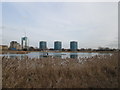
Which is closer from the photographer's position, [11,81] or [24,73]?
[11,81]

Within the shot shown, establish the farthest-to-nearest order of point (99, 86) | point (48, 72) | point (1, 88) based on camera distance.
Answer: point (48, 72), point (1, 88), point (99, 86)

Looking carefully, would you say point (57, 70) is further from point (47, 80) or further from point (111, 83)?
point (111, 83)

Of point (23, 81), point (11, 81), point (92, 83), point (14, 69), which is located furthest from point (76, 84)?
point (14, 69)

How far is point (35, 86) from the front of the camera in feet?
11.3

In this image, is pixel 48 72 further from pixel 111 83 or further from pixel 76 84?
pixel 111 83

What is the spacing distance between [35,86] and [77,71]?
1664 millimetres

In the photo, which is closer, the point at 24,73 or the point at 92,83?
the point at 92,83

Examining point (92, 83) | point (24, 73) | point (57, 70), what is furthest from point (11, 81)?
point (92, 83)

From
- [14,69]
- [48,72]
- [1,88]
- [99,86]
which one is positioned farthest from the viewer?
[14,69]

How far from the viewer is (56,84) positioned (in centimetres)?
340

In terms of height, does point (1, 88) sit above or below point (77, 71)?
below

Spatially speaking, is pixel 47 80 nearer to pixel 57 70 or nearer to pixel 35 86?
pixel 35 86

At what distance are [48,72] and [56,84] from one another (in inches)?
41.7

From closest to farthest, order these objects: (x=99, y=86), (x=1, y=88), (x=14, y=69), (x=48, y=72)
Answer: (x=99, y=86), (x=1, y=88), (x=48, y=72), (x=14, y=69)
